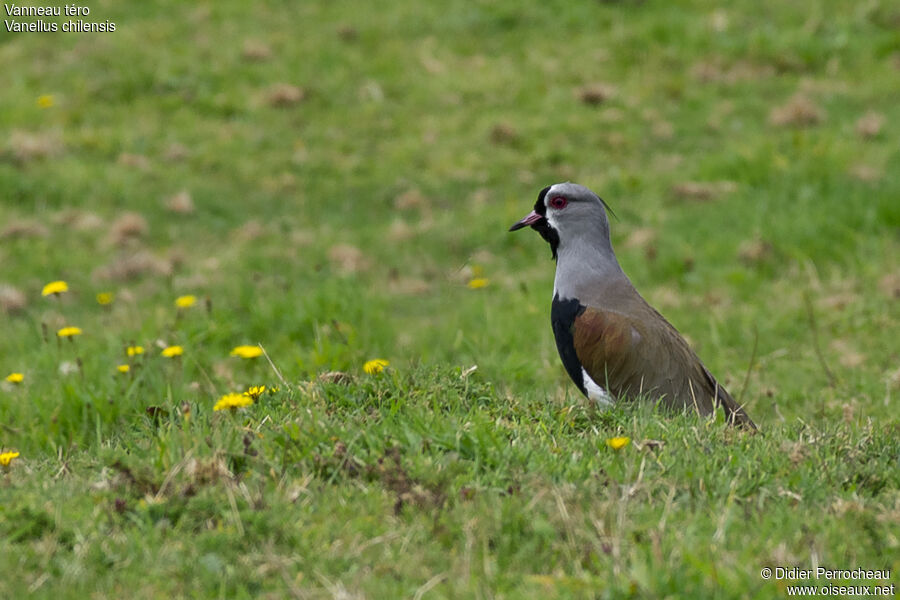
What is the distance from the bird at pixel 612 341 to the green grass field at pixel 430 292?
507mm

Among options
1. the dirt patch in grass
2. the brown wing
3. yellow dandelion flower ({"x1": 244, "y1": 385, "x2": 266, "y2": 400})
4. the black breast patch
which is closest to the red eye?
the black breast patch

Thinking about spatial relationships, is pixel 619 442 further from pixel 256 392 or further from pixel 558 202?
pixel 558 202

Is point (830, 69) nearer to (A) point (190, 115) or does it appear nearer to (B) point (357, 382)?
(A) point (190, 115)

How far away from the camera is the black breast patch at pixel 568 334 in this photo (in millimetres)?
5461

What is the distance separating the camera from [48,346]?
7195mm

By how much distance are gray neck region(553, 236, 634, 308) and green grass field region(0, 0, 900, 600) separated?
0.83 metres

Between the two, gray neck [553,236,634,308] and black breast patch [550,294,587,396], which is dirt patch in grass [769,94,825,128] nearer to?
gray neck [553,236,634,308]

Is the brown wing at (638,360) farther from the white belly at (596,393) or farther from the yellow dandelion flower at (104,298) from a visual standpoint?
the yellow dandelion flower at (104,298)

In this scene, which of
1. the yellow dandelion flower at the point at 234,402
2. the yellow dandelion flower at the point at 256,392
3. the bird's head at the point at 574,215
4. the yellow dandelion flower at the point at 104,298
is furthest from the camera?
the yellow dandelion flower at the point at 104,298

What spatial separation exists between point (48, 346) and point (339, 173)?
543 centimetres

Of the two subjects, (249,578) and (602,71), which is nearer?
(249,578)

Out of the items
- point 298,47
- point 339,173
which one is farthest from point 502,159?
point 298,47

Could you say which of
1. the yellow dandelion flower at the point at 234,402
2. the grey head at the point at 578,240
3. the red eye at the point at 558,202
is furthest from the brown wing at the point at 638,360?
the yellow dandelion flower at the point at 234,402

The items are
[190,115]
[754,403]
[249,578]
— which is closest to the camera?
[249,578]
